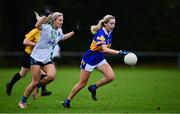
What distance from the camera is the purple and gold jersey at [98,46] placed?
1338cm

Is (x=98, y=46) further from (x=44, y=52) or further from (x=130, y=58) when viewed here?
(x=44, y=52)

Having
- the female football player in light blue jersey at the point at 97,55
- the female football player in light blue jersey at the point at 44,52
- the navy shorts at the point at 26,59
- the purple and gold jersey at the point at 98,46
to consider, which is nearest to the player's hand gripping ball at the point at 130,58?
the female football player in light blue jersey at the point at 97,55

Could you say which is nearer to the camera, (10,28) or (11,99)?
(11,99)

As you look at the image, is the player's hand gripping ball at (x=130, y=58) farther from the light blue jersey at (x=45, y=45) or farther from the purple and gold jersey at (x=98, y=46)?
the light blue jersey at (x=45, y=45)

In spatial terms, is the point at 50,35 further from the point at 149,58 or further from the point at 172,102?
the point at 149,58

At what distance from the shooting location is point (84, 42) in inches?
1578

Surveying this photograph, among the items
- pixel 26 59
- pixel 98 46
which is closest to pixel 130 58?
pixel 98 46

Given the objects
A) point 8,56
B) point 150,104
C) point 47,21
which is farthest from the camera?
point 8,56

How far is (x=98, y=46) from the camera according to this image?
1350 cm

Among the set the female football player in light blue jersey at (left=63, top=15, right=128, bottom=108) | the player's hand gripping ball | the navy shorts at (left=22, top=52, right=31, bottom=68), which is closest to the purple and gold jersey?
the female football player in light blue jersey at (left=63, top=15, right=128, bottom=108)

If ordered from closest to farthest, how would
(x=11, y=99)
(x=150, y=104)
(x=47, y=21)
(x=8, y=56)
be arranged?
(x=47, y=21), (x=150, y=104), (x=11, y=99), (x=8, y=56)

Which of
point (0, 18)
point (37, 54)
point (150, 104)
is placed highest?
point (0, 18)

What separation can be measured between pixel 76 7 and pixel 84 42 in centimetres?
235

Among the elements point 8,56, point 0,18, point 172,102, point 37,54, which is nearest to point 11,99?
point 37,54
